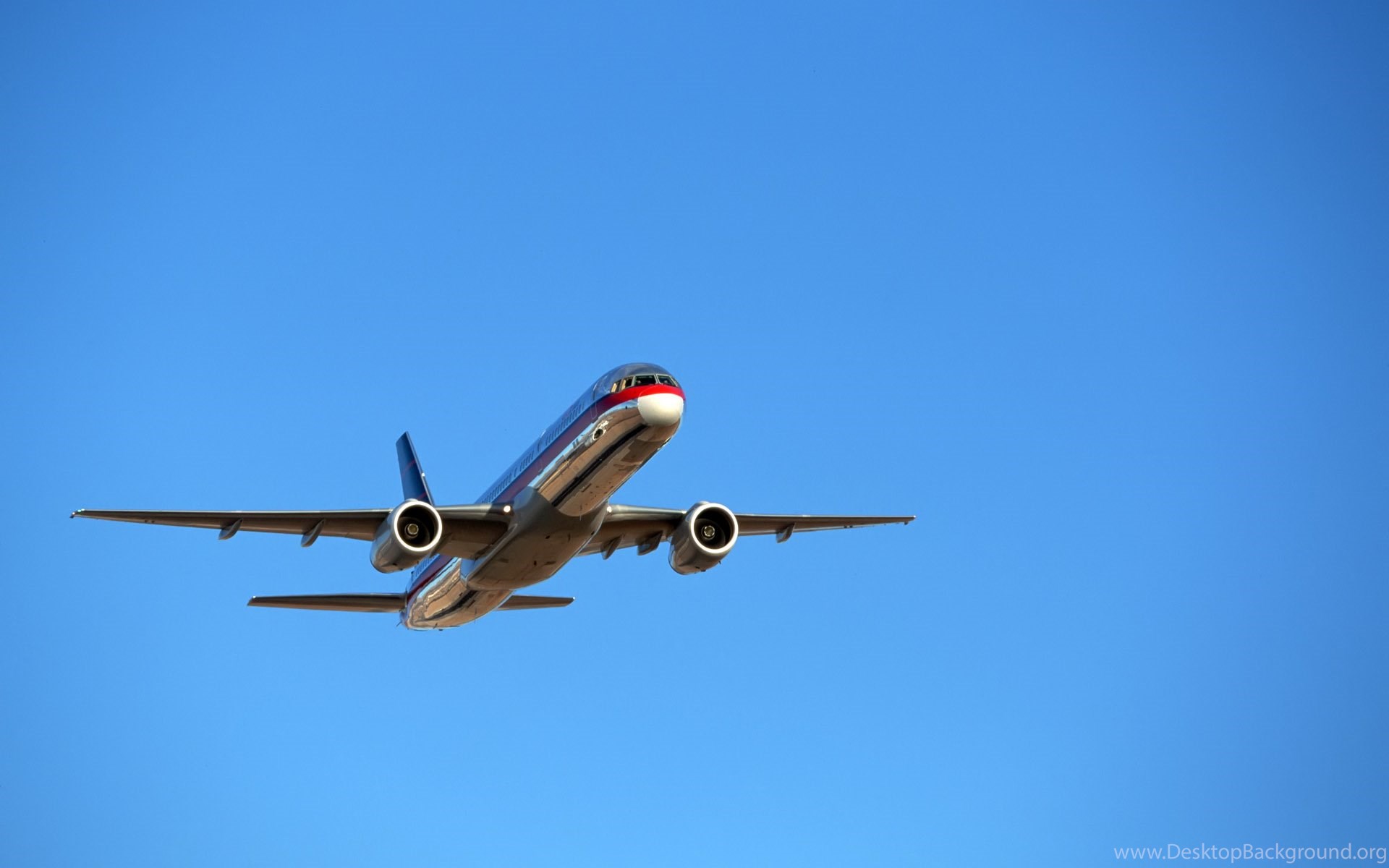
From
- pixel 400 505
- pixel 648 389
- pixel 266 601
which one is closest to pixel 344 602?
pixel 266 601

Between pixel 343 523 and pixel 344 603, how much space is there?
6.22 metres

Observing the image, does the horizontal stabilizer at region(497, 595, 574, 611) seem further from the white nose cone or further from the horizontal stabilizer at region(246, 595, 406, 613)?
the white nose cone

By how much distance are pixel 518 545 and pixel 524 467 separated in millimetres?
2233

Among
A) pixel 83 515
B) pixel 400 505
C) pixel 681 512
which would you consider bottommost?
pixel 83 515

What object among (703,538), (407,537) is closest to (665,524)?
(703,538)

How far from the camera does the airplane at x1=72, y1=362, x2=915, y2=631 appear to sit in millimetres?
40875

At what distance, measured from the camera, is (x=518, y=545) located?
44531 millimetres

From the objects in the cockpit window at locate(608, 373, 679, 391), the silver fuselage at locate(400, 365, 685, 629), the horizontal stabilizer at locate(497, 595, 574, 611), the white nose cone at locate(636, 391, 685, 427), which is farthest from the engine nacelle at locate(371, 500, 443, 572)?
the horizontal stabilizer at locate(497, 595, 574, 611)

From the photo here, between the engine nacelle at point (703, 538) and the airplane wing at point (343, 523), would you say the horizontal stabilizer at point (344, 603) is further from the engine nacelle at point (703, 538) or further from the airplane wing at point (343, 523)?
the engine nacelle at point (703, 538)

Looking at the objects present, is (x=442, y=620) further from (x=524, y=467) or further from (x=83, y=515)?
(x=83, y=515)

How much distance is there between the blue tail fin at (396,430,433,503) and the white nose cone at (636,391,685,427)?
54.8 ft

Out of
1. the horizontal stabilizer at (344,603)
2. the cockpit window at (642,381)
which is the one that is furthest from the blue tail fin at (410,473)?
the cockpit window at (642,381)

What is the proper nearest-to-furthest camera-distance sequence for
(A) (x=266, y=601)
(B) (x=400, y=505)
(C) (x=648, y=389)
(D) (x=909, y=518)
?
(C) (x=648, y=389) → (B) (x=400, y=505) → (A) (x=266, y=601) → (D) (x=909, y=518)

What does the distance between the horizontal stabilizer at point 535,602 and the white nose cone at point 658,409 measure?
45.6 feet
